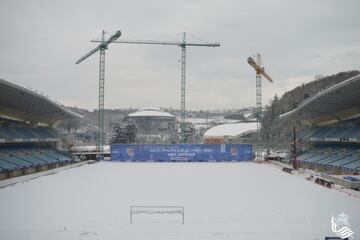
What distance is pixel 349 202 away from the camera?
21.3 metres

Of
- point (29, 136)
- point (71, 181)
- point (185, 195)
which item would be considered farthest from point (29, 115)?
point (185, 195)

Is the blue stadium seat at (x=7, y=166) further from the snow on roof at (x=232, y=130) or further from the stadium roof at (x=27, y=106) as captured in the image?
the snow on roof at (x=232, y=130)

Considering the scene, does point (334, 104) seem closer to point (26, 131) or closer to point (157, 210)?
point (157, 210)

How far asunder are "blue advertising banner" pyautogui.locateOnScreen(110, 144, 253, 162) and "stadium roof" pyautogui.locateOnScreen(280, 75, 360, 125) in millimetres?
9332

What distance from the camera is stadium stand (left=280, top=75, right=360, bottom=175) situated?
118 feet

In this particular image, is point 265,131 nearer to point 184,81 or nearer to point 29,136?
point 184,81

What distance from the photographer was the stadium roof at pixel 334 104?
34094mm

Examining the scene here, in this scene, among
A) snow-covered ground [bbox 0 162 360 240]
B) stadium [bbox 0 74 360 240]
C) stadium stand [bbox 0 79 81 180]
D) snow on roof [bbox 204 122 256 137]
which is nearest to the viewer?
snow-covered ground [bbox 0 162 360 240]

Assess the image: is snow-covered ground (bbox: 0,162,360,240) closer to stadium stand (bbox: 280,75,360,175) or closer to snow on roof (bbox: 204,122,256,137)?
stadium stand (bbox: 280,75,360,175)

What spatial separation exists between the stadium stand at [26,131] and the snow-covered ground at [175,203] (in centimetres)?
849

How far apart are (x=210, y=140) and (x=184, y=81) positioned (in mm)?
15449

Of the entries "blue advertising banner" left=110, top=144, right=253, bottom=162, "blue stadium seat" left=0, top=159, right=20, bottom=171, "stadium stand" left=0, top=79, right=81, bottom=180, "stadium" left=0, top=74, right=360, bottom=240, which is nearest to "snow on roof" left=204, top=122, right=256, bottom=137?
"blue advertising banner" left=110, top=144, right=253, bottom=162

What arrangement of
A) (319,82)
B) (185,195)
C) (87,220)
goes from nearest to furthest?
(87,220) < (185,195) < (319,82)

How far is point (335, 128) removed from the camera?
155 feet
